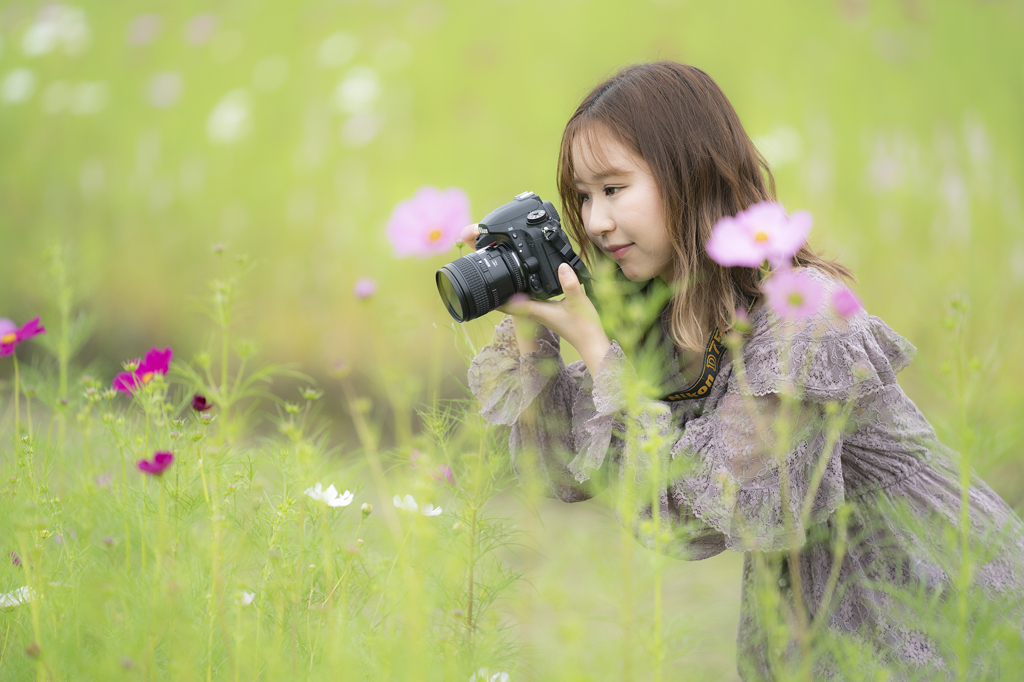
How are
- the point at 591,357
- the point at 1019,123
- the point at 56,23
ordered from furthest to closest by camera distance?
the point at 56,23, the point at 1019,123, the point at 591,357

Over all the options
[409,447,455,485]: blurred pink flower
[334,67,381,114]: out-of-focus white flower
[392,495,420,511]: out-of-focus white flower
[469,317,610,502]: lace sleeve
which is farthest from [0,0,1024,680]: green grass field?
[392,495,420,511]: out-of-focus white flower

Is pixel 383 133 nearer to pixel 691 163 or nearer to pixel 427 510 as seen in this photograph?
pixel 691 163

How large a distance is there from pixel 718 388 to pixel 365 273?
1.32 meters

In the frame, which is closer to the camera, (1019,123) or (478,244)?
(478,244)

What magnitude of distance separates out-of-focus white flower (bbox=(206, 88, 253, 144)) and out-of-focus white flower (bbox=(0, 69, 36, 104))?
1.68 feet

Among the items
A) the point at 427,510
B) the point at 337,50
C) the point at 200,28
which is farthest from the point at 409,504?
the point at 200,28

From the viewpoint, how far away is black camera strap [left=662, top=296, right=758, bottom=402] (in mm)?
669

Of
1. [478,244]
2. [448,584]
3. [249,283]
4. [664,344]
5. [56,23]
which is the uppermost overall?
[56,23]

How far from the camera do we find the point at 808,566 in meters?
0.74

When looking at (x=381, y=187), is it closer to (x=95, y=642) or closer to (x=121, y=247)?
(x=121, y=247)

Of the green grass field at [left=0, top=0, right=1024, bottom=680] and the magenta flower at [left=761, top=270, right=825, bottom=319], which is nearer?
the magenta flower at [left=761, top=270, right=825, bottom=319]

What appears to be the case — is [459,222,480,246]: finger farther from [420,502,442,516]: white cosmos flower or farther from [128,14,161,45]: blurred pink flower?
Result: [128,14,161,45]: blurred pink flower

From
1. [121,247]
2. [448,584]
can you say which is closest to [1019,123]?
[448,584]

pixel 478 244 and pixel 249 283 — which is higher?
pixel 478 244
